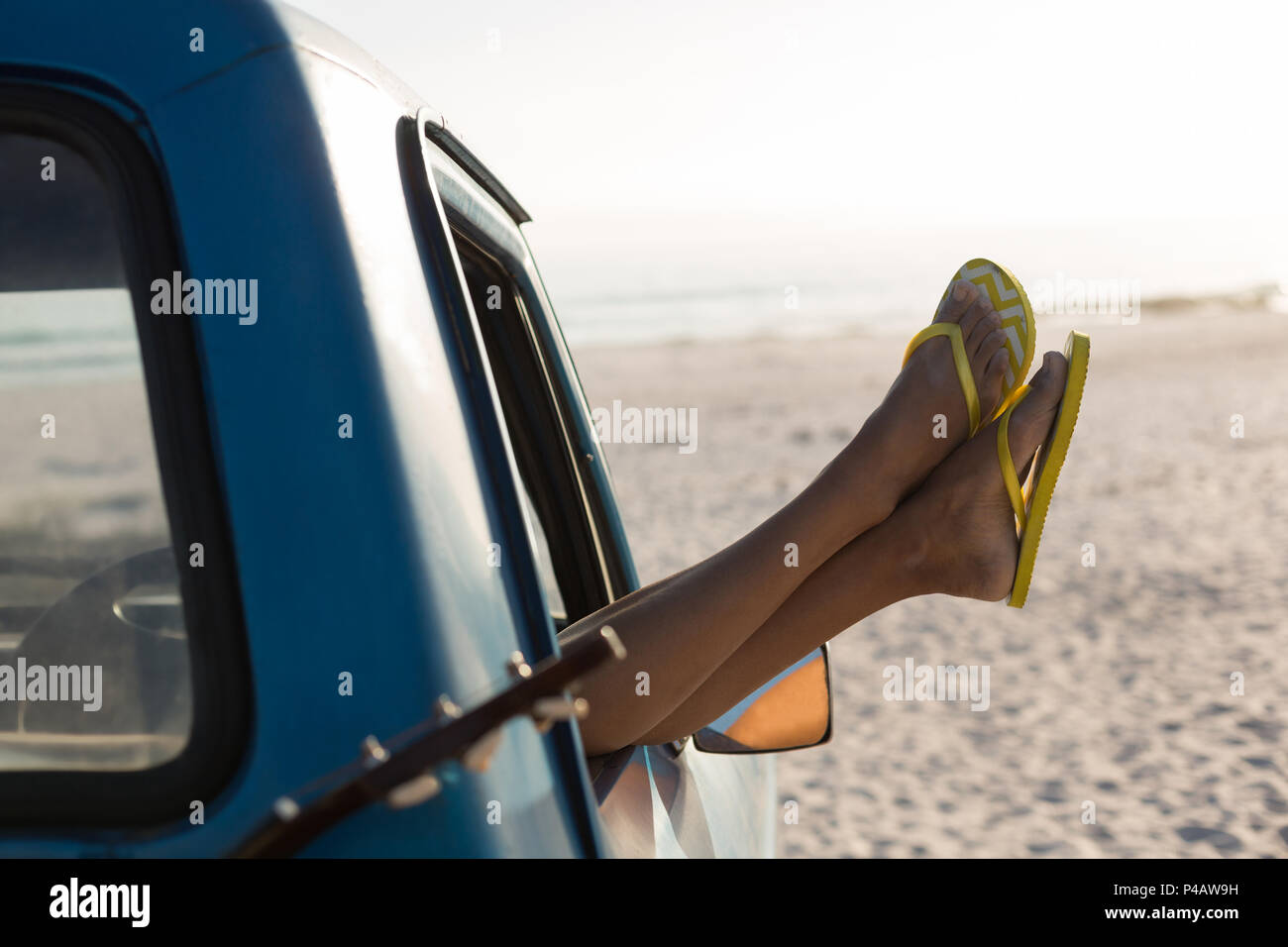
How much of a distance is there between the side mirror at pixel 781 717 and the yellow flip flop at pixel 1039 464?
13.5 inches

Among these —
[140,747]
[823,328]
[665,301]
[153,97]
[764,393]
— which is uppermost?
[665,301]

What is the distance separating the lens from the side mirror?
5.34ft

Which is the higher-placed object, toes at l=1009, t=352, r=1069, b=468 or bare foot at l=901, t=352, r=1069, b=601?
toes at l=1009, t=352, r=1069, b=468

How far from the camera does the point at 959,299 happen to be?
1.80 metres

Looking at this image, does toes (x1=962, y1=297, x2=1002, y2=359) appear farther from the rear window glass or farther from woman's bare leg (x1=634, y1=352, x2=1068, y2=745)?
the rear window glass

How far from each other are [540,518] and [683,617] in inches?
23.3

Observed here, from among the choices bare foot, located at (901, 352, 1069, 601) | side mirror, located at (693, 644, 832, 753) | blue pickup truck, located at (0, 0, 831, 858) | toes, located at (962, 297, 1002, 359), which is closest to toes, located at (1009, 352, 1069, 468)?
bare foot, located at (901, 352, 1069, 601)

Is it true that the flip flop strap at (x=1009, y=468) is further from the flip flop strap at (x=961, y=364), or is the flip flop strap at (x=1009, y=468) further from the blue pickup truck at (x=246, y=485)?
the blue pickup truck at (x=246, y=485)

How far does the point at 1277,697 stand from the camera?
452cm

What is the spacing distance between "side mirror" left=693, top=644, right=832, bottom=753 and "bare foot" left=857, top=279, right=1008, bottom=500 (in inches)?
12.9

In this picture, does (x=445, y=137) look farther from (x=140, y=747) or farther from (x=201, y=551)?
(x=140, y=747)

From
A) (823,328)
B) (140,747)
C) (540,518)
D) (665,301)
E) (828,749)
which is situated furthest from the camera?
(665,301)

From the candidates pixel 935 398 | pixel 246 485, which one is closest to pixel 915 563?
pixel 935 398
